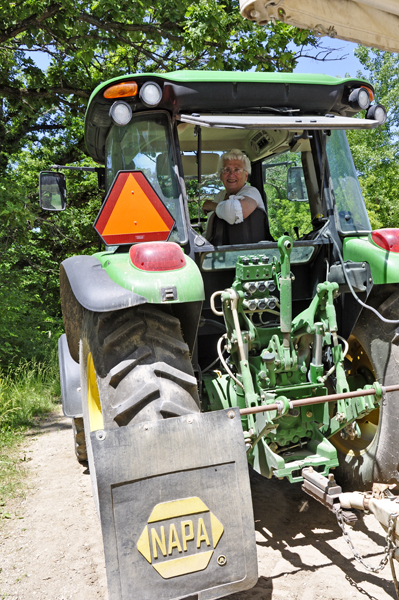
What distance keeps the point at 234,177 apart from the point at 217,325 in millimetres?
1116

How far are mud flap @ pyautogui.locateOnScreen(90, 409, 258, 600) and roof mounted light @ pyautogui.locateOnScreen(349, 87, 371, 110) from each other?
215 cm

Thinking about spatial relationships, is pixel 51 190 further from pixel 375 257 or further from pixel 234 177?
pixel 375 257

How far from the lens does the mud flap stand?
6.20 ft

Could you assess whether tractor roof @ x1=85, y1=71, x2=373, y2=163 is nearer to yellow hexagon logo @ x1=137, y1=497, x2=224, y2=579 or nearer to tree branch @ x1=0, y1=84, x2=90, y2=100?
yellow hexagon logo @ x1=137, y1=497, x2=224, y2=579

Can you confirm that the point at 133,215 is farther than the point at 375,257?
No

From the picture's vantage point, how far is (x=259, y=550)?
→ 2.92m

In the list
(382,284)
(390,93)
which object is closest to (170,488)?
(382,284)

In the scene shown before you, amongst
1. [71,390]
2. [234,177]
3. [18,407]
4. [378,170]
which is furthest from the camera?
[378,170]

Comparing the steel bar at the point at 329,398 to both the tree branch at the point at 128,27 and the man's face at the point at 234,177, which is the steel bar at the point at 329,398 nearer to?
the man's face at the point at 234,177

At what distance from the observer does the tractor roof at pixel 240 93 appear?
2.92 meters

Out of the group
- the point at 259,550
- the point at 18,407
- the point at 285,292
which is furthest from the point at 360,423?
the point at 18,407

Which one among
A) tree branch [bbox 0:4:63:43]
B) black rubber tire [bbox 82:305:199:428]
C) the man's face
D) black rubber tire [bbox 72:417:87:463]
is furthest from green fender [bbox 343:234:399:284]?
tree branch [bbox 0:4:63:43]

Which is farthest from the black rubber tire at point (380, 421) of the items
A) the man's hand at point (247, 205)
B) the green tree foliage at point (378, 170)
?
the green tree foliage at point (378, 170)

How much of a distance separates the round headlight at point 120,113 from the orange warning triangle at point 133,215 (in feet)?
1.19
